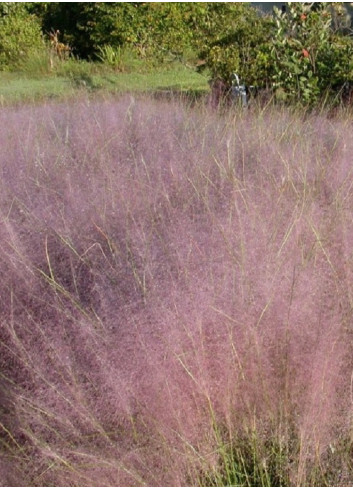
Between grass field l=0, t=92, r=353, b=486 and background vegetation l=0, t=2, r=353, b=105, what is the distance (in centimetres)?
258

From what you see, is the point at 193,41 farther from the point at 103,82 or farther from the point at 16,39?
the point at 16,39

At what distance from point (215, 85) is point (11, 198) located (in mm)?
3255

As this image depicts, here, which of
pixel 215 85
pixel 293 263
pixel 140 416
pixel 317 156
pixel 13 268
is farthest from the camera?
pixel 215 85

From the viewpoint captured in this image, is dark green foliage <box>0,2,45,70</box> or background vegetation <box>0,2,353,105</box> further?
dark green foliage <box>0,2,45,70</box>

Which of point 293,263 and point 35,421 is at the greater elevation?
point 293,263

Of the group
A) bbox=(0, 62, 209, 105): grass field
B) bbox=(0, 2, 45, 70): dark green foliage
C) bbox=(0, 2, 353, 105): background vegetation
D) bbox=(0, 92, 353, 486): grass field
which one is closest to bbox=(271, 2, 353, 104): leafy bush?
bbox=(0, 2, 353, 105): background vegetation

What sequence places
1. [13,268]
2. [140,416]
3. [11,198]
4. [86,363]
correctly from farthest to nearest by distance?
[11,198] < [13,268] < [86,363] < [140,416]

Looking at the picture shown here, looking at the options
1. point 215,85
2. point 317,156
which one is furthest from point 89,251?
point 215,85

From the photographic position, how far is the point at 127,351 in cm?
166

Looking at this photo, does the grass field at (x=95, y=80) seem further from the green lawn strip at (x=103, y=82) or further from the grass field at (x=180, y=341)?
the grass field at (x=180, y=341)

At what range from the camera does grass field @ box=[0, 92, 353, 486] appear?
1552 millimetres

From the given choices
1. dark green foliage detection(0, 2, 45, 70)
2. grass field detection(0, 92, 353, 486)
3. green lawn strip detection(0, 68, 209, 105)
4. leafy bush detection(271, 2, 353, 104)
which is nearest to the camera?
grass field detection(0, 92, 353, 486)

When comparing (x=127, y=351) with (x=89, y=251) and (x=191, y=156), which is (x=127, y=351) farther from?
(x=191, y=156)

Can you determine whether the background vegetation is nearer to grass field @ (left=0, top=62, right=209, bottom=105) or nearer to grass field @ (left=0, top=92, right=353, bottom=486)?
grass field @ (left=0, top=62, right=209, bottom=105)
